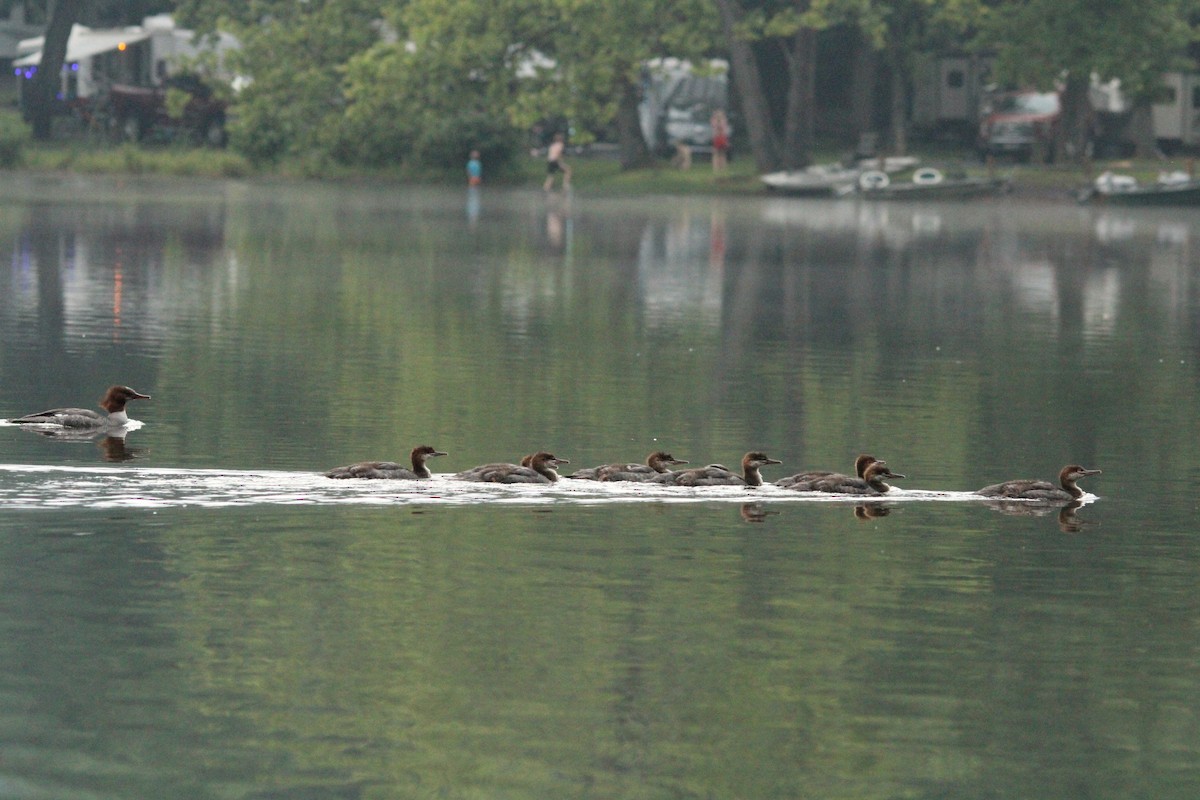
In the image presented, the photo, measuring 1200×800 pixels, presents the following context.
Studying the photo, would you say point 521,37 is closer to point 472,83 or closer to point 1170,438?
point 472,83

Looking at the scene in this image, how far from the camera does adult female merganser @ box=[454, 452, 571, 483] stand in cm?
1670

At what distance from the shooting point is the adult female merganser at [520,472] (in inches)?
658

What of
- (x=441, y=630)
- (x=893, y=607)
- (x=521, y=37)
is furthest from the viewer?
(x=521, y=37)

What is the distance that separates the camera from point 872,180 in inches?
2933

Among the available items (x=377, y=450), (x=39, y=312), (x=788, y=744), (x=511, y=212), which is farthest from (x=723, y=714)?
(x=511, y=212)

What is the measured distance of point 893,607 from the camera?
13195 millimetres

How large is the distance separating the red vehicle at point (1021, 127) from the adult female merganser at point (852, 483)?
217 feet

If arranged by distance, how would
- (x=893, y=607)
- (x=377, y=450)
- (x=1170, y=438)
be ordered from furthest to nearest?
(x=1170, y=438) → (x=377, y=450) → (x=893, y=607)

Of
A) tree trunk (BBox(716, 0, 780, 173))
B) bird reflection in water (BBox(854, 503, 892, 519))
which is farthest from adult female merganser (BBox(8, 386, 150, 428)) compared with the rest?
tree trunk (BBox(716, 0, 780, 173))

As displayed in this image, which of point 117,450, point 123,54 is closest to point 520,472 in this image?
point 117,450

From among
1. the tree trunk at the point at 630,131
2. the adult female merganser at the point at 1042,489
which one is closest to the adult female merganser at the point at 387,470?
the adult female merganser at the point at 1042,489

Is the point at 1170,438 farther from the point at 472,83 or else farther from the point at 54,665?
the point at 472,83

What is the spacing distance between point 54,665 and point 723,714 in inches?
117

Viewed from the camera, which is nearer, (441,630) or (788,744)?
(788,744)
